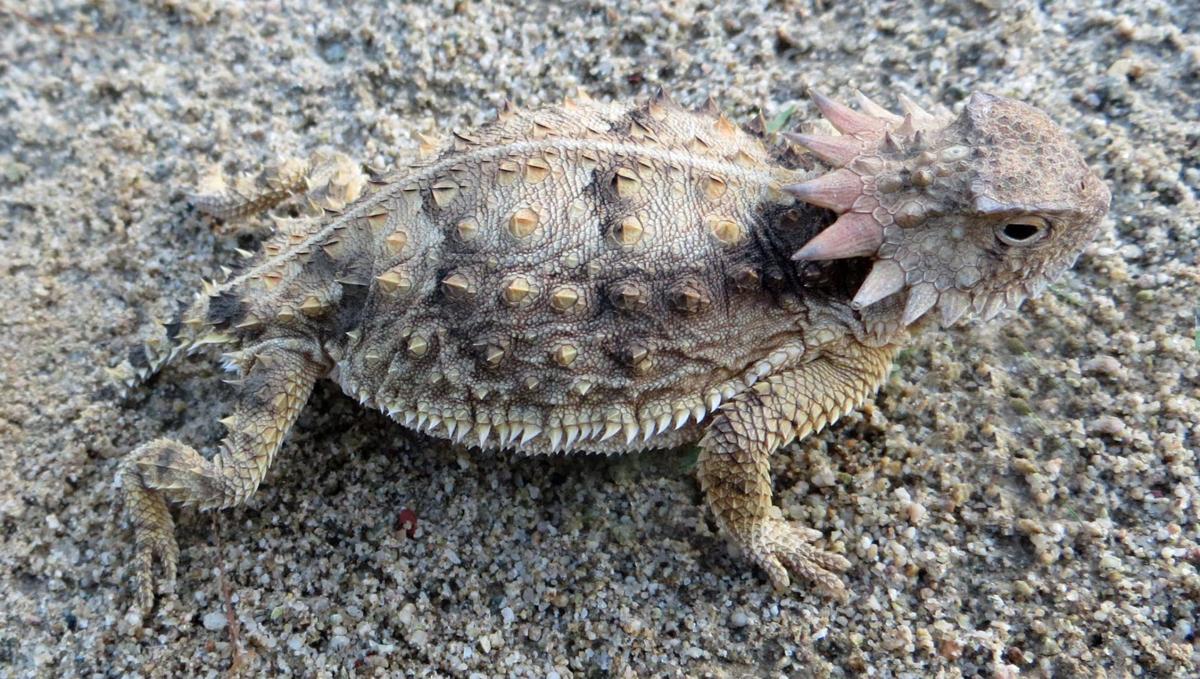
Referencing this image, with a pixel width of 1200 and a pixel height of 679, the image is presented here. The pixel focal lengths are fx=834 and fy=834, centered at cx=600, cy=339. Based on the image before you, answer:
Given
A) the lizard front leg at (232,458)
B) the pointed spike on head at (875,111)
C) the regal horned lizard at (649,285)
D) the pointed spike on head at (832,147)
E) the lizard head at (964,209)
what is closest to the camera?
the lizard head at (964,209)

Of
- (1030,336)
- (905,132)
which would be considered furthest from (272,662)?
(1030,336)

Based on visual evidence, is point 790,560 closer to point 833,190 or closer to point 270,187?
point 833,190

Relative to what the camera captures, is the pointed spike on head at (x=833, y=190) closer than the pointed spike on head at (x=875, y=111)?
Yes

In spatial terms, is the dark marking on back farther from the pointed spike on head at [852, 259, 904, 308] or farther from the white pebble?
the pointed spike on head at [852, 259, 904, 308]

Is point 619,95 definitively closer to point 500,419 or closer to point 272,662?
point 500,419

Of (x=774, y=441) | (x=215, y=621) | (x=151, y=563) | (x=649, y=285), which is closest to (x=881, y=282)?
(x=774, y=441)

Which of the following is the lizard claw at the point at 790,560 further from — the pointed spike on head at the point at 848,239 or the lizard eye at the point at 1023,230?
the lizard eye at the point at 1023,230

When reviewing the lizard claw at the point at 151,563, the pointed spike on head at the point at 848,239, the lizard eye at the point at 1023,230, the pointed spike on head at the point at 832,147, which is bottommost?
the lizard claw at the point at 151,563

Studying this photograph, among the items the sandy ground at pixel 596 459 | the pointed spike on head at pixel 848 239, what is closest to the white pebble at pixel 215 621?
the sandy ground at pixel 596 459
